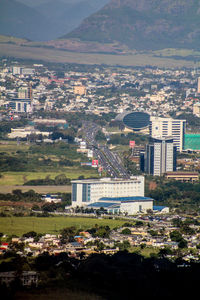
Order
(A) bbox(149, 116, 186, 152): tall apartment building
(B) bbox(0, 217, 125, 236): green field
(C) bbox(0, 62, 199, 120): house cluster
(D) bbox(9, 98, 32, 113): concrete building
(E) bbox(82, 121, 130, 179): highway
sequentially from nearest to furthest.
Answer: (B) bbox(0, 217, 125, 236): green field → (E) bbox(82, 121, 130, 179): highway → (A) bbox(149, 116, 186, 152): tall apartment building → (D) bbox(9, 98, 32, 113): concrete building → (C) bbox(0, 62, 199, 120): house cluster

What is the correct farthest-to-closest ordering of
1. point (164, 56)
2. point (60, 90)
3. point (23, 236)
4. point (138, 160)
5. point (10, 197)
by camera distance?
point (164, 56) → point (60, 90) → point (138, 160) → point (10, 197) → point (23, 236)

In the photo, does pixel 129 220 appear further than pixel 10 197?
No

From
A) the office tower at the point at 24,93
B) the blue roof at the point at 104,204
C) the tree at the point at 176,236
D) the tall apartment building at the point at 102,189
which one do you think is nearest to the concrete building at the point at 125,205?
the blue roof at the point at 104,204

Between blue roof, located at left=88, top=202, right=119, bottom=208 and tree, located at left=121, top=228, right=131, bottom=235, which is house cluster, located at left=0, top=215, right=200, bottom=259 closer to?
tree, located at left=121, top=228, right=131, bottom=235

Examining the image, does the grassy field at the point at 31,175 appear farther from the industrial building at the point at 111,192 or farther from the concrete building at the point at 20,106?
the concrete building at the point at 20,106

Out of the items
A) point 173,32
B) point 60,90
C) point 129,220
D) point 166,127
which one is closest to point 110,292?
point 129,220

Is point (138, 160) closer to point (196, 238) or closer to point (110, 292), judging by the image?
point (196, 238)

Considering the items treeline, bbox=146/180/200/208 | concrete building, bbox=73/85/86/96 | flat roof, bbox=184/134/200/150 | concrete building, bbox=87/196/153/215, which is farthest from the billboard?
concrete building, bbox=73/85/86/96
